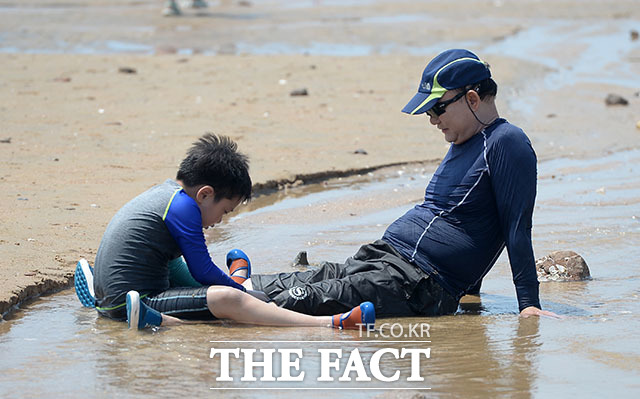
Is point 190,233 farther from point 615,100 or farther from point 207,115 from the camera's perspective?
point 615,100

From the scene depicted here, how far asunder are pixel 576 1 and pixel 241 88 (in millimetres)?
21298

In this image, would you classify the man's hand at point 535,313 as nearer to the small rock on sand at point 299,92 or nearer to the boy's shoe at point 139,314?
the boy's shoe at point 139,314

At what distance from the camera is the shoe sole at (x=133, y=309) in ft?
13.5

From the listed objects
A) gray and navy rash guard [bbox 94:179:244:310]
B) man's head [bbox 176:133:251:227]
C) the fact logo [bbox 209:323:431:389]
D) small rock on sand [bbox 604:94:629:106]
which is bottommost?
the fact logo [bbox 209:323:431:389]

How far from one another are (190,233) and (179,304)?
13.5 inches

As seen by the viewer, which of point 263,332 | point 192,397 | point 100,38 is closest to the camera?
point 192,397

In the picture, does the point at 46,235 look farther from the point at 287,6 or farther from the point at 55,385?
the point at 287,6

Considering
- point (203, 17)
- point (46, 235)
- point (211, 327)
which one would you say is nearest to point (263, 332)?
point (211, 327)

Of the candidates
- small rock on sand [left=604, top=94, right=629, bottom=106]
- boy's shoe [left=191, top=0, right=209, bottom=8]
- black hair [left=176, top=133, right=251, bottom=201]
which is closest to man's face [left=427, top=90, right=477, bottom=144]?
black hair [left=176, top=133, right=251, bottom=201]

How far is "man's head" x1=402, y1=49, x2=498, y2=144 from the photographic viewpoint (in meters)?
4.45

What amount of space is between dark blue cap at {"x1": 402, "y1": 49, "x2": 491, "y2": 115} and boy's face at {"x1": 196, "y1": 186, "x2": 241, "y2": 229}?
3.18 feet

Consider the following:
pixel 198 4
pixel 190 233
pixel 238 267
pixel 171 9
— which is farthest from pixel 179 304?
pixel 198 4

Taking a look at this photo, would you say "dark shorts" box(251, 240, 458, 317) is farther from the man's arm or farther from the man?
the man's arm

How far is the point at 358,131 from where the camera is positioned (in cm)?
990
